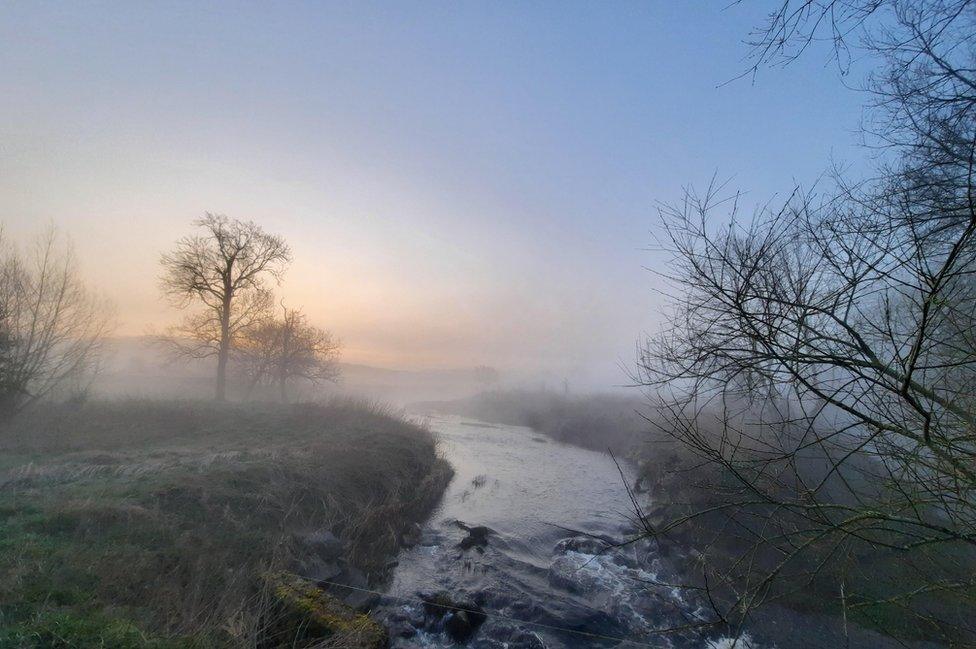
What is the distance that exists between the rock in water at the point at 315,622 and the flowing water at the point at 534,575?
176 cm

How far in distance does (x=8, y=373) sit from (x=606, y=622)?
19096 mm

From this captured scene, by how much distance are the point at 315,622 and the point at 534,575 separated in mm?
5941

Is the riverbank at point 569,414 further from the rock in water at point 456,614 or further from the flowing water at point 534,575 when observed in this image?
the rock in water at point 456,614

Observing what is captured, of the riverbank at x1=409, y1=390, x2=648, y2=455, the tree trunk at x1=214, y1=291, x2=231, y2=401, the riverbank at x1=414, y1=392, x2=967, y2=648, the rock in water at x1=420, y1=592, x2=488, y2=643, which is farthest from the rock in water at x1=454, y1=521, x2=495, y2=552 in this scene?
the tree trunk at x1=214, y1=291, x2=231, y2=401

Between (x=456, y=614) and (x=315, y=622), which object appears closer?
(x=315, y=622)

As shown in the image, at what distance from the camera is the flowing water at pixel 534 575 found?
836 centimetres

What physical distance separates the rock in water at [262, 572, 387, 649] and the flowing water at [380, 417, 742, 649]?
1.76 metres

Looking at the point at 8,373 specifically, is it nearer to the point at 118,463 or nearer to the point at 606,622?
the point at 118,463

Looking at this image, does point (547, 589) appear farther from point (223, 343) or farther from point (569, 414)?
point (569, 414)

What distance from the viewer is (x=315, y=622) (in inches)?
242

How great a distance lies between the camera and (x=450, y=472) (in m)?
19.5

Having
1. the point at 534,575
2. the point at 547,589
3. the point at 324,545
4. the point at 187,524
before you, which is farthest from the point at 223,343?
the point at 547,589

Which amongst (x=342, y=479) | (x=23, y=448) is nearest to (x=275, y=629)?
(x=342, y=479)

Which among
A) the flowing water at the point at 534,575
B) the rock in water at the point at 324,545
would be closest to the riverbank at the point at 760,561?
the flowing water at the point at 534,575
